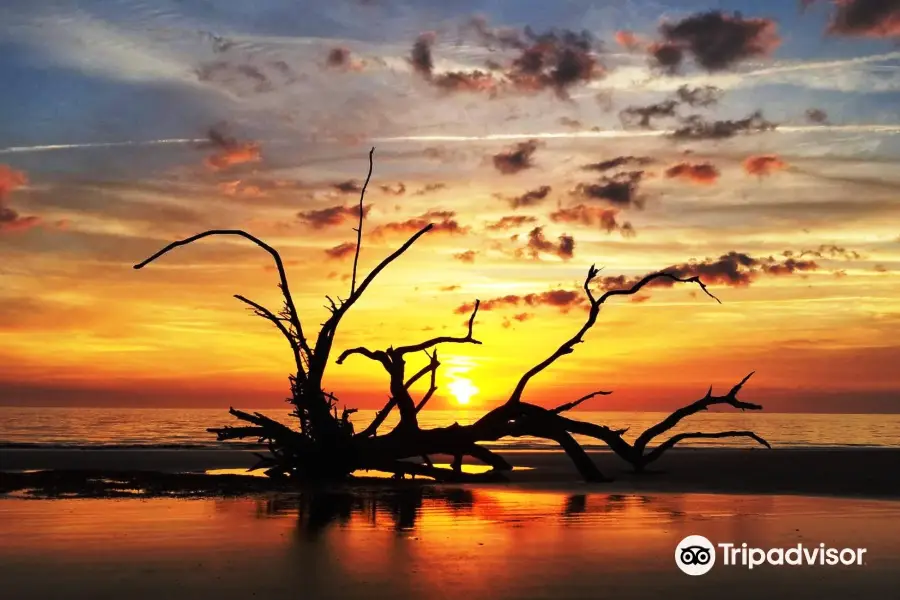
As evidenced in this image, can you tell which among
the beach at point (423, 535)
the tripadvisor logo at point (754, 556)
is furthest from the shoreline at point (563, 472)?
the tripadvisor logo at point (754, 556)

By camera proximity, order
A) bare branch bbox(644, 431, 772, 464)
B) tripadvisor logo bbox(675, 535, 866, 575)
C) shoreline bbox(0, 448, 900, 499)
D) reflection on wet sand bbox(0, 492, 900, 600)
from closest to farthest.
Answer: reflection on wet sand bbox(0, 492, 900, 600) → tripadvisor logo bbox(675, 535, 866, 575) → shoreline bbox(0, 448, 900, 499) → bare branch bbox(644, 431, 772, 464)

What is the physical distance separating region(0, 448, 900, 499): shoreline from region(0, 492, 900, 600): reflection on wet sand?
258 cm

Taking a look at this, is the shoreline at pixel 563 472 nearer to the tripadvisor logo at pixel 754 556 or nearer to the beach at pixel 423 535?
the beach at pixel 423 535

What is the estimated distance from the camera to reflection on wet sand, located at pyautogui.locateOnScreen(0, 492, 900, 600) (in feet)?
30.2

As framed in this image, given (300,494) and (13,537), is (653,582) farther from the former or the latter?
→ (300,494)

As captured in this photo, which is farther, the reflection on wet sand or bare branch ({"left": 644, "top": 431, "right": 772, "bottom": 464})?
bare branch ({"left": 644, "top": 431, "right": 772, "bottom": 464})

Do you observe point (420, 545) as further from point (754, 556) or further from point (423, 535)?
point (754, 556)

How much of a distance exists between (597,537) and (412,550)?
2620 mm

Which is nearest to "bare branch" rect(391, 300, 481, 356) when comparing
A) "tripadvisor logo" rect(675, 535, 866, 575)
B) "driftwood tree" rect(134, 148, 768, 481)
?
"driftwood tree" rect(134, 148, 768, 481)

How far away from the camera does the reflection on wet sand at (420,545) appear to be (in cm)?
921

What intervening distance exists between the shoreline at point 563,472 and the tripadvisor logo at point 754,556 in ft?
25.4

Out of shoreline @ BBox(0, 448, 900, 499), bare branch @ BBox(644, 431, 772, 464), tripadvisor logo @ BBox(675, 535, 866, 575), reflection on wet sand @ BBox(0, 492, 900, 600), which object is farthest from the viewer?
bare branch @ BBox(644, 431, 772, 464)

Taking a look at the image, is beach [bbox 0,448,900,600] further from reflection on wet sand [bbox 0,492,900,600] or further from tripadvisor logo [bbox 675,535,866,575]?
tripadvisor logo [bbox 675,535,866,575]

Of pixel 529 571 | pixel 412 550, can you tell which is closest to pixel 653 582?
pixel 529 571
